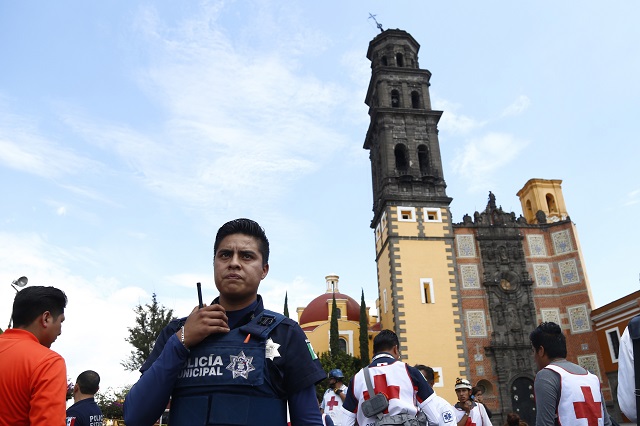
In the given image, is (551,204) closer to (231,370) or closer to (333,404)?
(333,404)

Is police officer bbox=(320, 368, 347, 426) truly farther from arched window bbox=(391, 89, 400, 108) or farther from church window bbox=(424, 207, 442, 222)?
arched window bbox=(391, 89, 400, 108)

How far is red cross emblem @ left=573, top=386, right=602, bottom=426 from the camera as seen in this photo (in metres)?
4.02

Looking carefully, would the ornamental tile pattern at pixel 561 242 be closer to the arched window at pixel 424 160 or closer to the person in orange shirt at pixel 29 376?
the arched window at pixel 424 160

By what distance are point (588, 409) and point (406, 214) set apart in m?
26.9

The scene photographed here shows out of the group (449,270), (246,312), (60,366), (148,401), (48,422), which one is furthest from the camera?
(449,270)

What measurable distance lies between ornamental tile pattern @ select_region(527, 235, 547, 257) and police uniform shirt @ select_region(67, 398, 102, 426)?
30708mm

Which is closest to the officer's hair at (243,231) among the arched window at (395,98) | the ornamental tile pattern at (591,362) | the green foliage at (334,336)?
the ornamental tile pattern at (591,362)

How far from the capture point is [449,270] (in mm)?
29609

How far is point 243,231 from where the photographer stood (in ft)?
8.27

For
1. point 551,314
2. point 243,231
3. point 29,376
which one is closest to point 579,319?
point 551,314

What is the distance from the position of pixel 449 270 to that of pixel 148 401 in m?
28.8

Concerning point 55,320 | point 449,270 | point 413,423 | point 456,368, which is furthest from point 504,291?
point 55,320

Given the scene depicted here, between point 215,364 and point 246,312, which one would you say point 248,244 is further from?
point 215,364

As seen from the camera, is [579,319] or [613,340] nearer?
[613,340]
